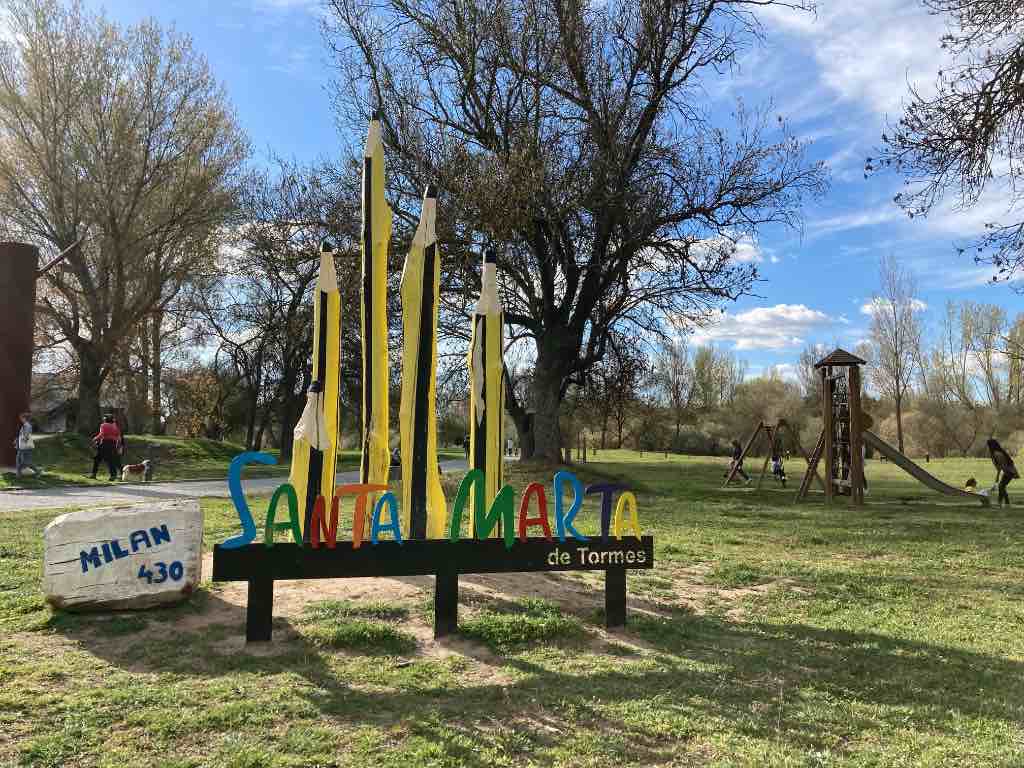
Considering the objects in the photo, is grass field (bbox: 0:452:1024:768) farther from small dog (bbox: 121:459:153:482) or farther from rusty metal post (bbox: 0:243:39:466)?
rusty metal post (bbox: 0:243:39:466)

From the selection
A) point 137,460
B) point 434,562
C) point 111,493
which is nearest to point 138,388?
point 137,460

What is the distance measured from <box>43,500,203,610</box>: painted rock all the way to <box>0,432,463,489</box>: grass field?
41.2ft

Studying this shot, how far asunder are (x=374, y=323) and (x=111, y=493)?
11118 mm

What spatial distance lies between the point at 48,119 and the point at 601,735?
87.9ft

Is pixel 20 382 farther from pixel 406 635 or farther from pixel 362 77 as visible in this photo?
pixel 406 635

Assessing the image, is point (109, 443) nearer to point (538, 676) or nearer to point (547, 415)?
point (547, 415)

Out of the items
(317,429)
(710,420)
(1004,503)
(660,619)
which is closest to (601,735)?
(660,619)

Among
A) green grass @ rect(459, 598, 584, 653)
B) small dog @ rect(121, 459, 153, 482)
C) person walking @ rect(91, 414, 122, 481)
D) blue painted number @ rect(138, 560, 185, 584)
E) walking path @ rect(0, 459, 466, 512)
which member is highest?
person walking @ rect(91, 414, 122, 481)

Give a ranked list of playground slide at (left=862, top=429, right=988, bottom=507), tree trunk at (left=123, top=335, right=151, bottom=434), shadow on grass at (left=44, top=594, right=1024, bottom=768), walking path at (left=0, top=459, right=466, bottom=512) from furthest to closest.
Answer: tree trunk at (left=123, top=335, right=151, bottom=434)
playground slide at (left=862, top=429, right=988, bottom=507)
walking path at (left=0, top=459, right=466, bottom=512)
shadow on grass at (left=44, top=594, right=1024, bottom=768)

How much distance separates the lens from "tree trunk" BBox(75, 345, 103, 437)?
85.5 ft

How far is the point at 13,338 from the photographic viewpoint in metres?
18.9

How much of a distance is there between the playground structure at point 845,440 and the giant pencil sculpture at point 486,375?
11.8 metres

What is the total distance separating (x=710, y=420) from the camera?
2208 inches

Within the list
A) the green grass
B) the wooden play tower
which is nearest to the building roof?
the wooden play tower
